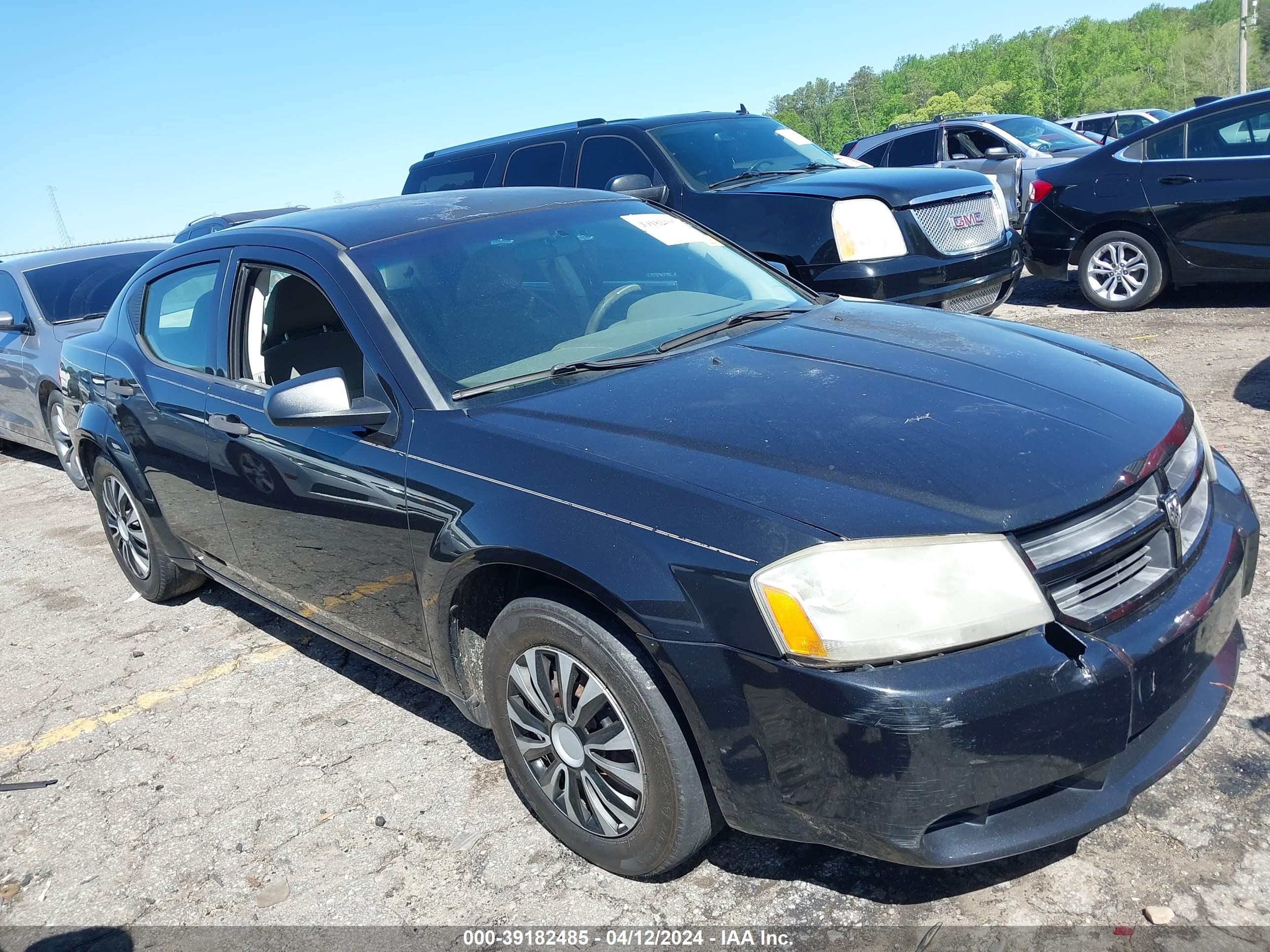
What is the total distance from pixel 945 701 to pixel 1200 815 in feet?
3.53

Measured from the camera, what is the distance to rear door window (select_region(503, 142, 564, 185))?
841cm

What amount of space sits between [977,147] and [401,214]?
12080mm

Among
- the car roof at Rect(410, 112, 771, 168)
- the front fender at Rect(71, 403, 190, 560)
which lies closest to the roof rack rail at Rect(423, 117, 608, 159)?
the car roof at Rect(410, 112, 771, 168)

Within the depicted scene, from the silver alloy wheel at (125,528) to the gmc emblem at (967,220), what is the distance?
5.27 m

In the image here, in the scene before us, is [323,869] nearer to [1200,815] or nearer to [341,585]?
[341,585]

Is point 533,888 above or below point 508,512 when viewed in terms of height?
below

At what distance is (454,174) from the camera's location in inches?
361

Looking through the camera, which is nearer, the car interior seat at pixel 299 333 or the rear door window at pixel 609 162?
the car interior seat at pixel 299 333

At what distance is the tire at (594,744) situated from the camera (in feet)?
8.00

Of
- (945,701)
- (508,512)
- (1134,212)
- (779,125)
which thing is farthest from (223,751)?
(1134,212)

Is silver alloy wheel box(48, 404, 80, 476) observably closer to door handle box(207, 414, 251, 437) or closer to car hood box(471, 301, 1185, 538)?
door handle box(207, 414, 251, 437)

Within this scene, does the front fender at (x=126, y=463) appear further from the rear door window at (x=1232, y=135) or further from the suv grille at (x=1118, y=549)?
the rear door window at (x=1232, y=135)

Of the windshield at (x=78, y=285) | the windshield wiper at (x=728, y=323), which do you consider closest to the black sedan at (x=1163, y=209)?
the windshield wiper at (x=728, y=323)

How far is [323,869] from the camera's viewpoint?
2.97 metres
